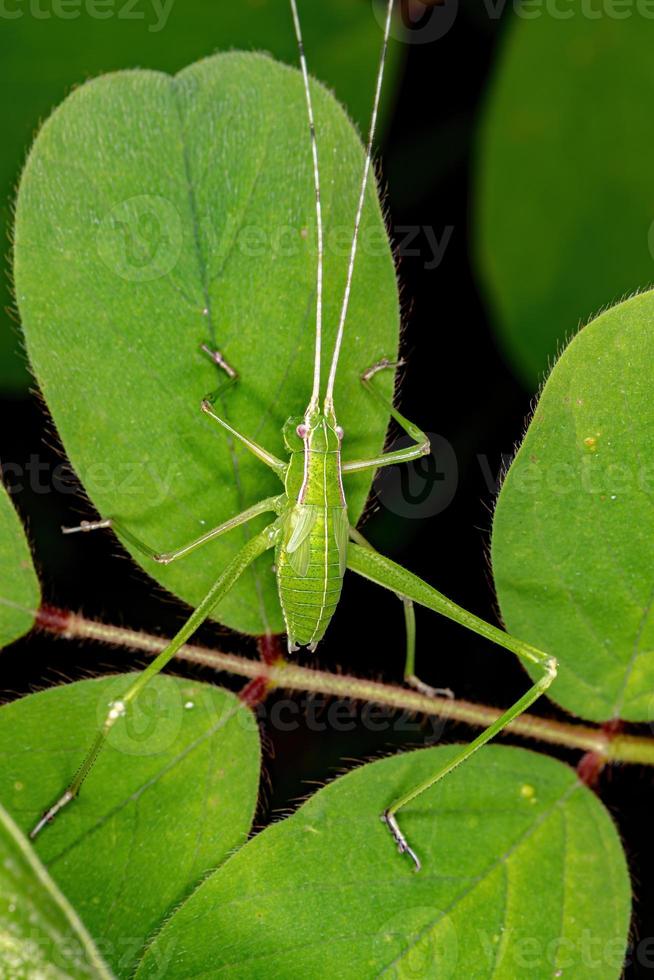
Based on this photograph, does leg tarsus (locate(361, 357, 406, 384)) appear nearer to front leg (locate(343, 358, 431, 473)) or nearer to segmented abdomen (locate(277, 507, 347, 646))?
front leg (locate(343, 358, 431, 473))

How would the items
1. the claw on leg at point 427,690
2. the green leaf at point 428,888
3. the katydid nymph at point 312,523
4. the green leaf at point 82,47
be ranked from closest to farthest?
the green leaf at point 428,888, the katydid nymph at point 312,523, the claw on leg at point 427,690, the green leaf at point 82,47

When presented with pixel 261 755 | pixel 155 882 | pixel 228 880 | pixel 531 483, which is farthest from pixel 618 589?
pixel 155 882

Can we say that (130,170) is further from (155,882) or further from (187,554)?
(155,882)

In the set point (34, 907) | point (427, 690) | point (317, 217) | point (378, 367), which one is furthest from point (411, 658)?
point (34, 907)

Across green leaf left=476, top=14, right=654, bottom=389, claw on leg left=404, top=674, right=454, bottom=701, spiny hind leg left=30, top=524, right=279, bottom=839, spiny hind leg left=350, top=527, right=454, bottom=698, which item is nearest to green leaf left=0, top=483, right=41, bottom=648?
spiny hind leg left=30, top=524, right=279, bottom=839

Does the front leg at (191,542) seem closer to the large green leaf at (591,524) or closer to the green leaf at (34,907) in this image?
the large green leaf at (591,524)

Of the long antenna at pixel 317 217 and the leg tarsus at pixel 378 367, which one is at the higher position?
the long antenna at pixel 317 217

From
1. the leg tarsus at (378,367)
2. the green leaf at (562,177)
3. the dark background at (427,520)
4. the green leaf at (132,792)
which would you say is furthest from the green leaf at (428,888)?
the green leaf at (562,177)
